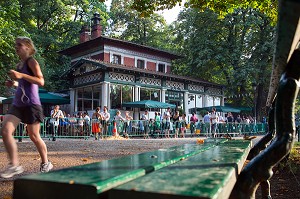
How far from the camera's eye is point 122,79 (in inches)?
1021

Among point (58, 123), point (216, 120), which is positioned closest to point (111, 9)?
point (216, 120)

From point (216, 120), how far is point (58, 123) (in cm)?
1079

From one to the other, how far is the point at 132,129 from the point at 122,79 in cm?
724

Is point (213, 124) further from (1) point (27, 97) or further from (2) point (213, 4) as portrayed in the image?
(1) point (27, 97)

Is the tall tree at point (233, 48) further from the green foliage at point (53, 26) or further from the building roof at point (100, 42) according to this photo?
the green foliage at point (53, 26)

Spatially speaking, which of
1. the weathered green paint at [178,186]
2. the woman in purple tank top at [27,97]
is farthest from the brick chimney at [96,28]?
the weathered green paint at [178,186]

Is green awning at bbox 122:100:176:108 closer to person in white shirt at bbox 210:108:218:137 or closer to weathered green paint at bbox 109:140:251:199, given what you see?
person in white shirt at bbox 210:108:218:137

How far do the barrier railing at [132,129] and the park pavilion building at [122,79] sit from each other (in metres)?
5.72

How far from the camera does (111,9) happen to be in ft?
158

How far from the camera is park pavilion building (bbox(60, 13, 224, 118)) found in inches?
1004

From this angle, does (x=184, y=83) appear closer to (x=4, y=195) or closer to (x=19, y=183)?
(x=4, y=195)

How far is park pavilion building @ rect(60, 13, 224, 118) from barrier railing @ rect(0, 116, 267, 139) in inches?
225

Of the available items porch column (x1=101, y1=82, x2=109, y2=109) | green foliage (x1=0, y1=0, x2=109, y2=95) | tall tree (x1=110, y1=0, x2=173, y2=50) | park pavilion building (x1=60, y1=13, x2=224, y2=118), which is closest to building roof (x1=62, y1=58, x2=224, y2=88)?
park pavilion building (x1=60, y1=13, x2=224, y2=118)

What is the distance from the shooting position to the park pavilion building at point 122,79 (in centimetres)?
2550
